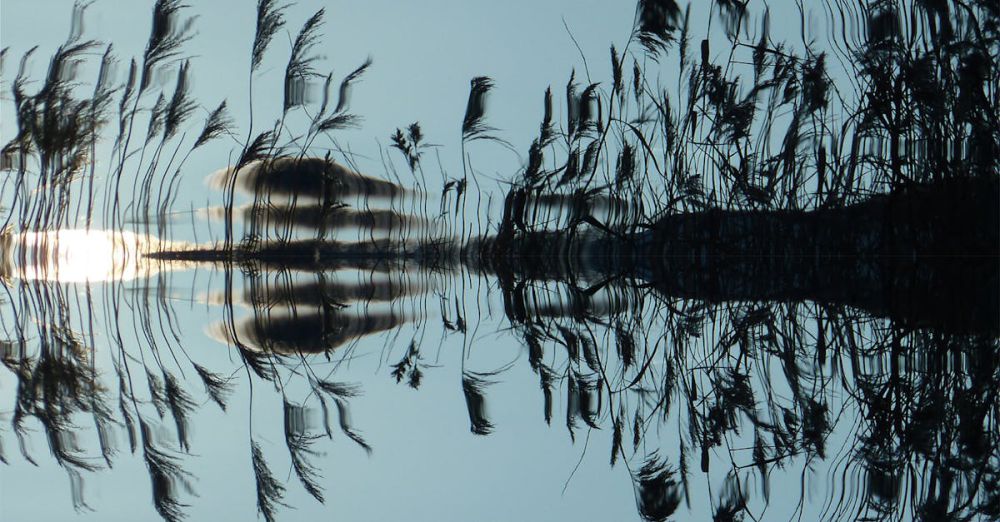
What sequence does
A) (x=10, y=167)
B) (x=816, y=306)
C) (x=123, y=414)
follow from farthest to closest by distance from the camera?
(x=10, y=167)
(x=816, y=306)
(x=123, y=414)

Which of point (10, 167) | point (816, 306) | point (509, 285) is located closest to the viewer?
point (816, 306)

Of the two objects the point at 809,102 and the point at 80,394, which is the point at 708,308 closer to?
the point at 80,394

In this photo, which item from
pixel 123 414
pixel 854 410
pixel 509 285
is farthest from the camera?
pixel 509 285

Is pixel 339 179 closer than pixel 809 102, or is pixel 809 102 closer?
pixel 809 102

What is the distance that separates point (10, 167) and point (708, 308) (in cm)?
709

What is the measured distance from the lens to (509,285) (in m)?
4.22

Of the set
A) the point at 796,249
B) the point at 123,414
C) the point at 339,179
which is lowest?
the point at 123,414

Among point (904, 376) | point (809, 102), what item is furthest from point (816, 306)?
point (809, 102)

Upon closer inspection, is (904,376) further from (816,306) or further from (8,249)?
(8,249)

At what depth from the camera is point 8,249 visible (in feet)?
25.6

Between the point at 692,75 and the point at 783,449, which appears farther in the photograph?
the point at 692,75

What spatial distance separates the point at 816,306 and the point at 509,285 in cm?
198

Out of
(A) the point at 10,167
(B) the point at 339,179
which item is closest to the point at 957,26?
(B) the point at 339,179

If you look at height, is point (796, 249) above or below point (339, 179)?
below
